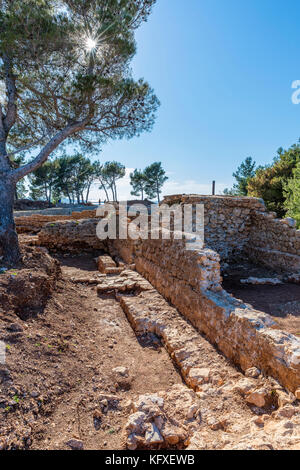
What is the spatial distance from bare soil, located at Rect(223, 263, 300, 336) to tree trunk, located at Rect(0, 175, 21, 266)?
5.26 metres

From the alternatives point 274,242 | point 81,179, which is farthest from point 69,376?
point 81,179

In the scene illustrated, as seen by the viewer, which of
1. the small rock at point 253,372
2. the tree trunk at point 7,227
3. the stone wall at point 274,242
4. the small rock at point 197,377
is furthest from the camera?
the stone wall at point 274,242

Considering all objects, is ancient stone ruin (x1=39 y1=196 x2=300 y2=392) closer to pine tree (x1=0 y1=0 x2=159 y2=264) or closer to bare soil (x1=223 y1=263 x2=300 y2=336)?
bare soil (x1=223 y1=263 x2=300 y2=336)

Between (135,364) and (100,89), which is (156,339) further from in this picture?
(100,89)

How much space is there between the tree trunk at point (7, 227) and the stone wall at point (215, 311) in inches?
117

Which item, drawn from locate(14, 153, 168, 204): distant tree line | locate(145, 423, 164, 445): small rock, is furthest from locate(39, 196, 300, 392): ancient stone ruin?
locate(14, 153, 168, 204): distant tree line

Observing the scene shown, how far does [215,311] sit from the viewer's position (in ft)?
10.8

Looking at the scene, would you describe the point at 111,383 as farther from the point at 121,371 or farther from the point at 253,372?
the point at 253,372

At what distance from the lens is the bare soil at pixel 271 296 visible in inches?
178

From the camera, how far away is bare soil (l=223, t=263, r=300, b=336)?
4.52 metres

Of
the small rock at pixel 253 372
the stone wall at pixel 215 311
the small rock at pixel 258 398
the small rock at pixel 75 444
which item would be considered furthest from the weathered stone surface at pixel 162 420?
the stone wall at pixel 215 311

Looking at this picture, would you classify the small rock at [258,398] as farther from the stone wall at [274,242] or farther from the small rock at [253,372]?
the stone wall at [274,242]
